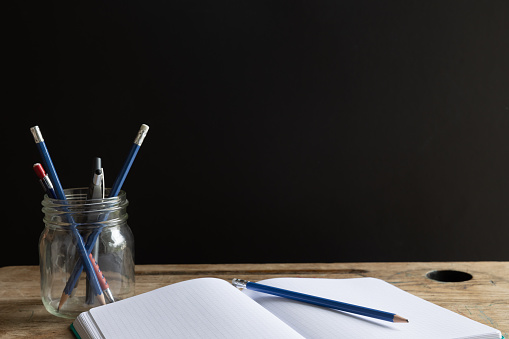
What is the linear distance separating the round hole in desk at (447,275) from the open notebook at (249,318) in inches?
8.7

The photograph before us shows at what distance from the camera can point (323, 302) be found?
0.64 metres

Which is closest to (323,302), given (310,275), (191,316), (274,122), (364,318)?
(364,318)

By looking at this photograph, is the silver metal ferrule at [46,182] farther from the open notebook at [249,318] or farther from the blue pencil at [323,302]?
the blue pencil at [323,302]

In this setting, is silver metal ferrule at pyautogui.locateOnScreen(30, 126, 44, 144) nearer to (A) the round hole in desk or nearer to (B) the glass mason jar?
(B) the glass mason jar

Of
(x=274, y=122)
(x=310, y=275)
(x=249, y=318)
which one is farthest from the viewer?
(x=274, y=122)

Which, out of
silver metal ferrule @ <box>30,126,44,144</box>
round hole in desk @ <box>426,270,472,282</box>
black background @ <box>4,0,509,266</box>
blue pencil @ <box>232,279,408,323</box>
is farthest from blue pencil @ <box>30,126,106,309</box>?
black background @ <box>4,0,509,266</box>

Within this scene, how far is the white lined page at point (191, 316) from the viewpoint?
56 cm

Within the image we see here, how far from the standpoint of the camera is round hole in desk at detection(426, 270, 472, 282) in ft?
2.94

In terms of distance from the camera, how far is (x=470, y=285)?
0.83 metres

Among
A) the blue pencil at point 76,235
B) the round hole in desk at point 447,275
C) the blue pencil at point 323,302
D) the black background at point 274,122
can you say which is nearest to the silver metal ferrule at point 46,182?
the blue pencil at point 76,235

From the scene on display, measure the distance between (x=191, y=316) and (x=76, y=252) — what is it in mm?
194

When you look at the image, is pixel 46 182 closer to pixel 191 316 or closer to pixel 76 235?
pixel 76 235

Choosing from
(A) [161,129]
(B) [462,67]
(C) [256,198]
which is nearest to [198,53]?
(A) [161,129]

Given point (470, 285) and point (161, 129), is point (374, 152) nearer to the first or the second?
point (161, 129)
